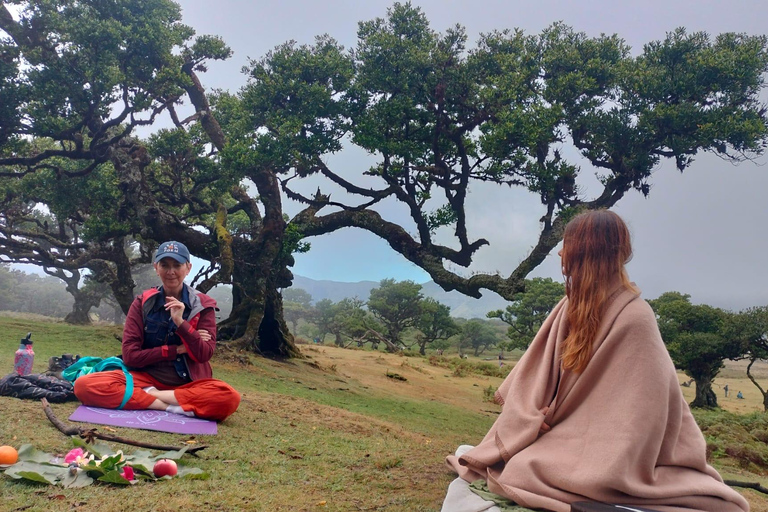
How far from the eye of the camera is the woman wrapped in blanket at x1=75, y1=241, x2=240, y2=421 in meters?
5.02

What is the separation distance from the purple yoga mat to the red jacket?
450 millimetres

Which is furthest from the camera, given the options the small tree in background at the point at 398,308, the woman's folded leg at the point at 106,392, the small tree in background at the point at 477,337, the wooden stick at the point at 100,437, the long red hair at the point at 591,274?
the small tree in background at the point at 477,337

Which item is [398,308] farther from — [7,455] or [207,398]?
[7,455]

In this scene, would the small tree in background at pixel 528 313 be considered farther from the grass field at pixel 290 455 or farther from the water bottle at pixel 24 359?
the water bottle at pixel 24 359

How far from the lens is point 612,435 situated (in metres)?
2.72

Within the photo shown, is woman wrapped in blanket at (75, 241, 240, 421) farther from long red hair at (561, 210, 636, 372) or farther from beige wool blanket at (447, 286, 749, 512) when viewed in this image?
long red hair at (561, 210, 636, 372)

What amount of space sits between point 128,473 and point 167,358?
5.95ft

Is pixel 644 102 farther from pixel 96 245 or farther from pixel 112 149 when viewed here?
pixel 96 245

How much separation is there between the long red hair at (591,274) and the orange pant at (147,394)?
3494 mm

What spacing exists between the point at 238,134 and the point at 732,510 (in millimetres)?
12212

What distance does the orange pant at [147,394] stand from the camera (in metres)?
4.99

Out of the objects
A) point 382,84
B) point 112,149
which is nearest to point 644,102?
point 382,84

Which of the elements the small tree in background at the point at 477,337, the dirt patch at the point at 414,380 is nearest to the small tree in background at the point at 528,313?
the dirt patch at the point at 414,380

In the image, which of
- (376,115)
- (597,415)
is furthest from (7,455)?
(376,115)
